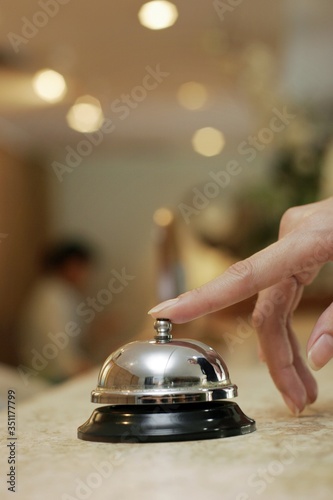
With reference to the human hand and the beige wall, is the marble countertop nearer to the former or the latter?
the human hand

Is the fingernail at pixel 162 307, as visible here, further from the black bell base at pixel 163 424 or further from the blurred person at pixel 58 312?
the blurred person at pixel 58 312

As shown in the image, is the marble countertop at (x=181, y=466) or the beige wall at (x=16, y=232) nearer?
the marble countertop at (x=181, y=466)

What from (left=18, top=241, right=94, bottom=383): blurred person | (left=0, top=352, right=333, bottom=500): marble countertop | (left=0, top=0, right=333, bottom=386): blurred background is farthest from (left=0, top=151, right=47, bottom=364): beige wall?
(left=0, top=352, right=333, bottom=500): marble countertop

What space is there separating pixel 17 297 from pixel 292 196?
5708 millimetres

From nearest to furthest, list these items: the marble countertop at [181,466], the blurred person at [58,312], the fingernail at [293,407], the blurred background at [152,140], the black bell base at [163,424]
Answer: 1. the marble countertop at [181,466]
2. the black bell base at [163,424]
3. the fingernail at [293,407]
4. the blurred background at [152,140]
5. the blurred person at [58,312]

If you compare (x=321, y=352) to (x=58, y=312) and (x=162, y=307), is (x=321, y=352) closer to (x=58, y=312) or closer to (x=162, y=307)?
(x=162, y=307)

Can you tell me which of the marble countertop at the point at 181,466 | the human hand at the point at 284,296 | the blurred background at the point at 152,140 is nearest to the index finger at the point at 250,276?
the human hand at the point at 284,296

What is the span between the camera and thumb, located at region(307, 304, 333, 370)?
573 millimetres

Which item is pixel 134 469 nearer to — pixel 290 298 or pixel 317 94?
pixel 290 298

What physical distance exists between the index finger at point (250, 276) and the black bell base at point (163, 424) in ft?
0.28

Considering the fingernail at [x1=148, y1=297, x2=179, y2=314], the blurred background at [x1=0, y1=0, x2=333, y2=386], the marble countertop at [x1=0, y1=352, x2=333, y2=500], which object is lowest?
the marble countertop at [x1=0, y1=352, x2=333, y2=500]

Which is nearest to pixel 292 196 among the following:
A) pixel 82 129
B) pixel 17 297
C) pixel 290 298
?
pixel 290 298

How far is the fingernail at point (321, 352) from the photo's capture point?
57 cm

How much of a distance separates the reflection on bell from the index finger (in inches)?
1.6
